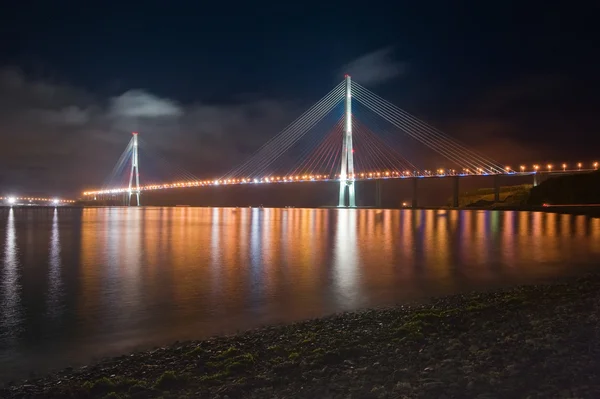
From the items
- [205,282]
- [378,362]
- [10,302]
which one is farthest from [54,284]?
[378,362]

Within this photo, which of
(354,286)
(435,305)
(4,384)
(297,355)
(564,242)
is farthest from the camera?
(564,242)

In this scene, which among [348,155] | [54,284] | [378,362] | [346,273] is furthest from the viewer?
[348,155]

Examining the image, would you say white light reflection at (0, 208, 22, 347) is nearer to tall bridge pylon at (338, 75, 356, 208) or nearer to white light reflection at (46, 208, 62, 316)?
white light reflection at (46, 208, 62, 316)

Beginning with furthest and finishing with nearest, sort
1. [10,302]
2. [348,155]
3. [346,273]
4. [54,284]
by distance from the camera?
[348,155], [346,273], [54,284], [10,302]

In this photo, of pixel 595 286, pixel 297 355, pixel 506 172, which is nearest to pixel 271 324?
pixel 297 355

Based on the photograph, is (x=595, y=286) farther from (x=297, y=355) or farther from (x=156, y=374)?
(x=156, y=374)

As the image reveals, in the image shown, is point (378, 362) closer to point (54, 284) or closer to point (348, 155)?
point (54, 284)

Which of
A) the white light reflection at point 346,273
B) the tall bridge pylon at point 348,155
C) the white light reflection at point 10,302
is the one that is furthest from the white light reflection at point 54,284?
the tall bridge pylon at point 348,155

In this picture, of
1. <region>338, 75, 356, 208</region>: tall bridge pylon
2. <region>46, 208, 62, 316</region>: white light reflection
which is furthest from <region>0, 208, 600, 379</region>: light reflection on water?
<region>338, 75, 356, 208</region>: tall bridge pylon

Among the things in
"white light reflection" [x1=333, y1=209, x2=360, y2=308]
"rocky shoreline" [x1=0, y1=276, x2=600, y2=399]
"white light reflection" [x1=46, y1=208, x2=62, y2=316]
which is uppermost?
"rocky shoreline" [x1=0, y1=276, x2=600, y2=399]
